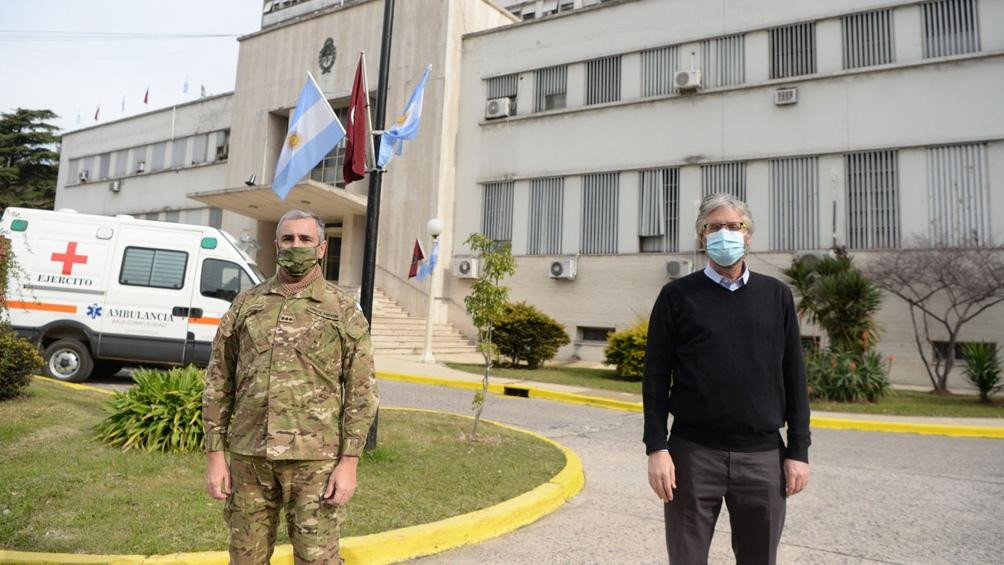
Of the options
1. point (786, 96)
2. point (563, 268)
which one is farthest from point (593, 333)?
point (786, 96)

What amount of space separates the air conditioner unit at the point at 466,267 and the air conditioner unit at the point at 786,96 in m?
9.95

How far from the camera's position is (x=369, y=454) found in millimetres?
5922

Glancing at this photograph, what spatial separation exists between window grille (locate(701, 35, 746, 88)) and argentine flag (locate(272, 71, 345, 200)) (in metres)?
14.1

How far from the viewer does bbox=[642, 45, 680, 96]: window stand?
1895cm

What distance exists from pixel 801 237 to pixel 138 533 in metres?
16.6

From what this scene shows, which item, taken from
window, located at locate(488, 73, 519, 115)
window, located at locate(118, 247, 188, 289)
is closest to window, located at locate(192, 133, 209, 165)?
window, located at locate(488, 73, 519, 115)

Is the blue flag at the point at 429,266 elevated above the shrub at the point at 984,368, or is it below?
above

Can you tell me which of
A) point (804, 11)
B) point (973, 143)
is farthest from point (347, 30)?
point (973, 143)

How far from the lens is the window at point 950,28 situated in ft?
50.1

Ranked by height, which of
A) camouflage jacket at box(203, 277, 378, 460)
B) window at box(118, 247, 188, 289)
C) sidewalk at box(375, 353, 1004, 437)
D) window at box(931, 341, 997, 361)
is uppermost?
window at box(118, 247, 188, 289)

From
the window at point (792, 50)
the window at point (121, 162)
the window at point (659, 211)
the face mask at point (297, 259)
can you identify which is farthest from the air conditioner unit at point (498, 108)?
the window at point (121, 162)

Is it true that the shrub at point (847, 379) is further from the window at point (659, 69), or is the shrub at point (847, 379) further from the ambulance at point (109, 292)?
the ambulance at point (109, 292)

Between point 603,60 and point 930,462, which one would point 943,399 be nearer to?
point 930,462

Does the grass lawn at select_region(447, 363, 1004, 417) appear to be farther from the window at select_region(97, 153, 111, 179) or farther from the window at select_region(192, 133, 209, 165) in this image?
the window at select_region(97, 153, 111, 179)
